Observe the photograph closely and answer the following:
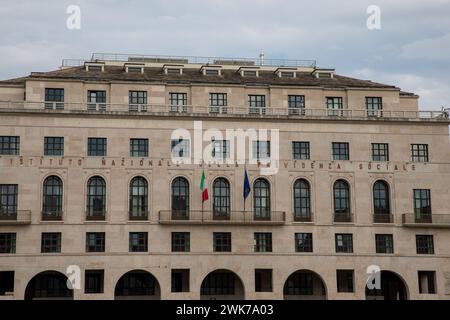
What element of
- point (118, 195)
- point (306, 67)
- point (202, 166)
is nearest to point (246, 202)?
point (202, 166)

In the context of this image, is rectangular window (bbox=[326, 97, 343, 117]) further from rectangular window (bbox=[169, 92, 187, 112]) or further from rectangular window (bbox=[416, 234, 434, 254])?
rectangular window (bbox=[416, 234, 434, 254])

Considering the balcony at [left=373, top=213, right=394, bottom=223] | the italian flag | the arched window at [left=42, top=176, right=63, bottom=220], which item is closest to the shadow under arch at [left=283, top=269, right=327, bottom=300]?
the balcony at [left=373, top=213, right=394, bottom=223]

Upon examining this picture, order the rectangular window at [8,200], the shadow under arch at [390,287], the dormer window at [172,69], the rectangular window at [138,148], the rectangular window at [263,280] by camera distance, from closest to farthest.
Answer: the rectangular window at [8,200] → the rectangular window at [138,148] → the rectangular window at [263,280] → the shadow under arch at [390,287] → the dormer window at [172,69]

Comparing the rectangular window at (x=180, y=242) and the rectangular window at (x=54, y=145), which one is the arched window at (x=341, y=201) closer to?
the rectangular window at (x=180, y=242)

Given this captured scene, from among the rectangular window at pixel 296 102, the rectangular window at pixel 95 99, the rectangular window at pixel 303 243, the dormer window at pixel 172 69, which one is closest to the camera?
the rectangular window at pixel 303 243

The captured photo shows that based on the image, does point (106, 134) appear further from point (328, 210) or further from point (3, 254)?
point (328, 210)

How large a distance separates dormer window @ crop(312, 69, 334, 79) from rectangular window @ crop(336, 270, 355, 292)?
1925 cm

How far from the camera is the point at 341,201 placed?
6694 cm

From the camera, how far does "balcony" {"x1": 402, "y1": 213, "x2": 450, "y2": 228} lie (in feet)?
218

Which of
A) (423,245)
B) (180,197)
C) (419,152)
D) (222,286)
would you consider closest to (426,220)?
(423,245)

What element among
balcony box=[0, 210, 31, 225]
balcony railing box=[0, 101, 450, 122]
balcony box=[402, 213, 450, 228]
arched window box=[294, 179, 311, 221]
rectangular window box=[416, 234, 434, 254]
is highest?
balcony railing box=[0, 101, 450, 122]

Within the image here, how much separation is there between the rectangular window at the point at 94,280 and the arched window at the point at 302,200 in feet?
57.4

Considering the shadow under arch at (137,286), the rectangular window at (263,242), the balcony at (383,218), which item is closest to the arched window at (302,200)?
the rectangular window at (263,242)

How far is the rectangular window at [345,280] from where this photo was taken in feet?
218
